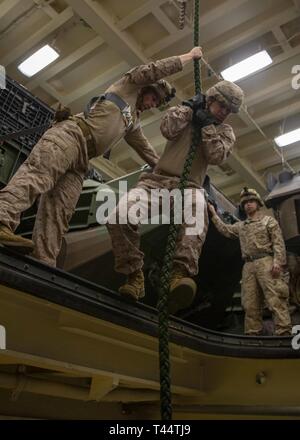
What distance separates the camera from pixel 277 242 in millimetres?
4191

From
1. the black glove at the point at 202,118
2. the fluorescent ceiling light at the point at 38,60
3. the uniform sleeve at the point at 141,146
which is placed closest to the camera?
the black glove at the point at 202,118

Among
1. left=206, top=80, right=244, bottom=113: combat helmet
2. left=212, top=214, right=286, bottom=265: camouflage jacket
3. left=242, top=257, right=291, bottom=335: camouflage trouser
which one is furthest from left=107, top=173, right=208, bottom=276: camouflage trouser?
left=242, top=257, right=291, bottom=335: camouflage trouser

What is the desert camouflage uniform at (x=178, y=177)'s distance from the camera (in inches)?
105

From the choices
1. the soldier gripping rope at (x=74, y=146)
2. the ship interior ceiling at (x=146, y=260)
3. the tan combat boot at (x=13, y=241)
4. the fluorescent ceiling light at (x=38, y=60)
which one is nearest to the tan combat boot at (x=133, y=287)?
the ship interior ceiling at (x=146, y=260)

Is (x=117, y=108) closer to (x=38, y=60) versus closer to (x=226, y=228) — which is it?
(x=226, y=228)

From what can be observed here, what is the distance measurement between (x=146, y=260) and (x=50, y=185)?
132cm

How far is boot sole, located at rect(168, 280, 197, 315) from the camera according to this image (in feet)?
7.77

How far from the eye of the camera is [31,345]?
2.07 m

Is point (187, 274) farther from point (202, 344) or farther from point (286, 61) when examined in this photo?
point (286, 61)

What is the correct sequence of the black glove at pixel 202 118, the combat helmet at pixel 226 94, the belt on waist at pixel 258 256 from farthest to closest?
the belt on waist at pixel 258 256, the combat helmet at pixel 226 94, the black glove at pixel 202 118

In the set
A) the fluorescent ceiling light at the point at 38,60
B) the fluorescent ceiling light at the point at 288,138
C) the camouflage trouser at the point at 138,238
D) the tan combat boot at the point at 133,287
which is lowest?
the tan combat boot at the point at 133,287

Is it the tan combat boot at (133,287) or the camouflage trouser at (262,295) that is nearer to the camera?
the tan combat boot at (133,287)

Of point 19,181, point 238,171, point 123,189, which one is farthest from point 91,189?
point 238,171

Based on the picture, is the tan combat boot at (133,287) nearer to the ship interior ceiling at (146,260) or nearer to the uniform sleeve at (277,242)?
the ship interior ceiling at (146,260)
